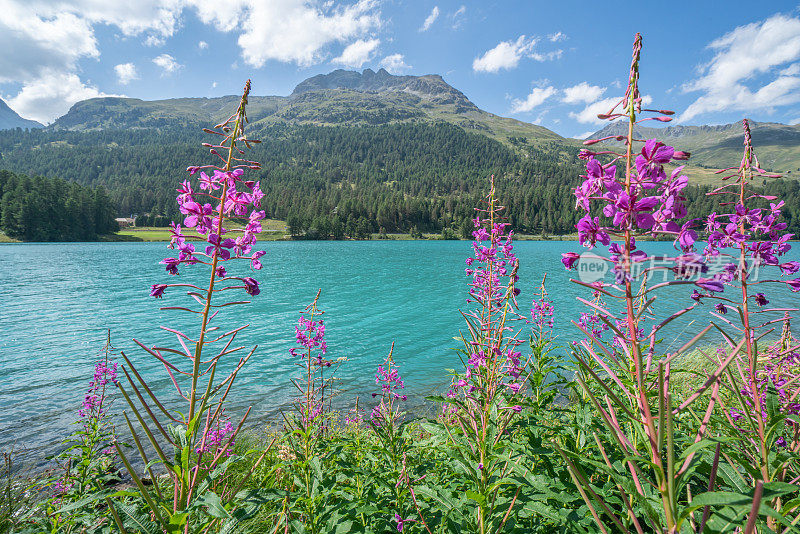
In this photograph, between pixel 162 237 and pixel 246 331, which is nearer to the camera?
pixel 246 331

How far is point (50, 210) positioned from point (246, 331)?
104901 millimetres

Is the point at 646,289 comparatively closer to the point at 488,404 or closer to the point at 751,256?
the point at 751,256

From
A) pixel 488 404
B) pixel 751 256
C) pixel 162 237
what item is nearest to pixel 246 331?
pixel 488 404

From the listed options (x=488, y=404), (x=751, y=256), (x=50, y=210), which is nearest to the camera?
(x=751, y=256)

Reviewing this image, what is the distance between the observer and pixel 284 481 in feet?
18.6

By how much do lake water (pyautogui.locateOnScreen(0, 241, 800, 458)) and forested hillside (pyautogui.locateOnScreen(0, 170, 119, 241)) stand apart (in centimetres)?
6075

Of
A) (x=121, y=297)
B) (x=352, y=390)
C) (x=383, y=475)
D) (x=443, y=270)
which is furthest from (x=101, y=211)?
(x=383, y=475)

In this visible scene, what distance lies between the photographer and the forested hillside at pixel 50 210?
8238 cm

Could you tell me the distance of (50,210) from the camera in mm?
87312

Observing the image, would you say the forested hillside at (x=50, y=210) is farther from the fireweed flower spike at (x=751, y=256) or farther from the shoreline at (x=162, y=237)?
the fireweed flower spike at (x=751, y=256)

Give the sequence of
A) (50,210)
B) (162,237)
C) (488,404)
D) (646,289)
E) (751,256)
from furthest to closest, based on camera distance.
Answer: (162,237), (50,210), (488,404), (751,256), (646,289)

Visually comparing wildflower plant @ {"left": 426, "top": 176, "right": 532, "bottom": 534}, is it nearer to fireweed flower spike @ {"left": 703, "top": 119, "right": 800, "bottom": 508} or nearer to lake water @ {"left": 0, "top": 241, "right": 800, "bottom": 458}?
fireweed flower spike @ {"left": 703, "top": 119, "right": 800, "bottom": 508}

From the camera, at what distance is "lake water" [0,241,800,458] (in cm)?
1194

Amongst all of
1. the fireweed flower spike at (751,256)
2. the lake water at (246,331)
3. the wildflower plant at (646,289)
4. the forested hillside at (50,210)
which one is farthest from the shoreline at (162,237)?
the wildflower plant at (646,289)
